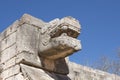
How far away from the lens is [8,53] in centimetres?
665

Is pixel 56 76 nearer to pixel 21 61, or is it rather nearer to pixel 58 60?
pixel 58 60

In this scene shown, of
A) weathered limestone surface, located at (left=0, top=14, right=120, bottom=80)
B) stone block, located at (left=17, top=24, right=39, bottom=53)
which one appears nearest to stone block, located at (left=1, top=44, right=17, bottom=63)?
weathered limestone surface, located at (left=0, top=14, right=120, bottom=80)

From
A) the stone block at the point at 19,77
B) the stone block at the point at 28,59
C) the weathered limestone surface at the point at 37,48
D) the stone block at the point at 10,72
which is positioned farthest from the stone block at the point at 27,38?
the stone block at the point at 19,77

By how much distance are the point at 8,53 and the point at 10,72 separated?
515 millimetres

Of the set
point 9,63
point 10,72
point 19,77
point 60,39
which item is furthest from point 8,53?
point 60,39

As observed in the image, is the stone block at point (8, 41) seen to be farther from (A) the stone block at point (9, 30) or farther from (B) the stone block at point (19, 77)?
(B) the stone block at point (19, 77)

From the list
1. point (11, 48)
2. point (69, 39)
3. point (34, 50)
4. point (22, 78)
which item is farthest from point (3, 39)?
point (69, 39)

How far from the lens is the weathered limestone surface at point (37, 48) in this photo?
605 cm

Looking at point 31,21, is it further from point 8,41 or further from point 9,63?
Result: point 9,63

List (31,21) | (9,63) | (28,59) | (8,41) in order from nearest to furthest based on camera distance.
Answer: (28,59) → (9,63) → (31,21) → (8,41)

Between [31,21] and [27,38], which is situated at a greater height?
[31,21]

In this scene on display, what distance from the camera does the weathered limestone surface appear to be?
6055 mm

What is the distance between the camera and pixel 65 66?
7035 mm

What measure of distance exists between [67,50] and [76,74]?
80.8 inches
